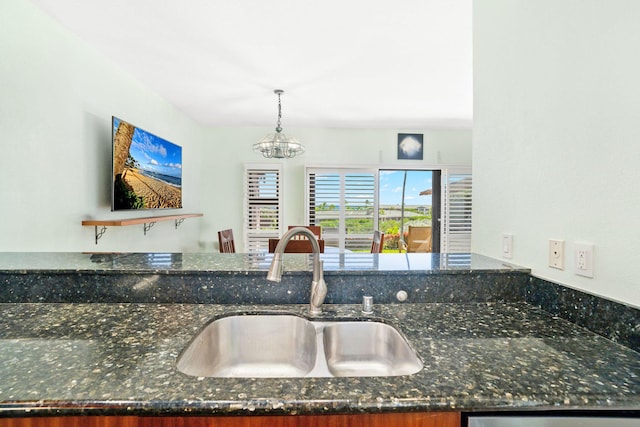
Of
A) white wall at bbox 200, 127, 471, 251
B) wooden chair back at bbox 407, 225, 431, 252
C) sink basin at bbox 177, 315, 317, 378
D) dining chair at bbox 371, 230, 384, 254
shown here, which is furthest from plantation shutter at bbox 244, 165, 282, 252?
sink basin at bbox 177, 315, 317, 378

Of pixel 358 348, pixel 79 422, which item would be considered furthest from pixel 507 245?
pixel 79 422

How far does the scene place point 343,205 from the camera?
4457mm

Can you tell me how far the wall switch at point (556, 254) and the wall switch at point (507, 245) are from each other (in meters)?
0.20

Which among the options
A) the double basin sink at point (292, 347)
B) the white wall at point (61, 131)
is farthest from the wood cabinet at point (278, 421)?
the white wall at point (61, 131)

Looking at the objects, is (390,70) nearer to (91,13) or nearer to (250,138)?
(91,13)

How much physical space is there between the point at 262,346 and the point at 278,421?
48cm

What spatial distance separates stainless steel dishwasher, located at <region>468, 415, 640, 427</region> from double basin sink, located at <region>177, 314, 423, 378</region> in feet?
1.16

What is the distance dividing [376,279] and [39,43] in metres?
2.42

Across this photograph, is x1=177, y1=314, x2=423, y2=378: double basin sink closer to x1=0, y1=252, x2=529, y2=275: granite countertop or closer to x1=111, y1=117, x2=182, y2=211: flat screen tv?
x1=0, y1=252, x2=529, y2=275: granite countertop

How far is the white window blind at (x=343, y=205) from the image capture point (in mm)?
4438

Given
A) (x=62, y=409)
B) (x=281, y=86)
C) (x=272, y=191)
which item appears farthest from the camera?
(x=272, y=191)

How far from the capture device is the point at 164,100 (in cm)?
338

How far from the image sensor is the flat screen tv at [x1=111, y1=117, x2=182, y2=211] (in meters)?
2.45

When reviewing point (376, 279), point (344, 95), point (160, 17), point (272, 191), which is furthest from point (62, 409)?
point (272, 191)
